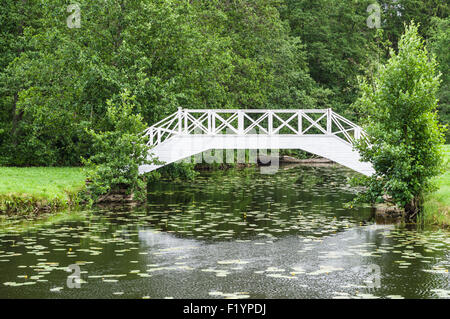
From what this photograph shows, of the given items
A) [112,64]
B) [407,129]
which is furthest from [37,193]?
[112,64]

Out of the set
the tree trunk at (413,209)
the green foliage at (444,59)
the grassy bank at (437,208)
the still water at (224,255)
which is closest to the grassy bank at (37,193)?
the still water at (224,255)

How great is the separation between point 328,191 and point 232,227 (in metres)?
10.8

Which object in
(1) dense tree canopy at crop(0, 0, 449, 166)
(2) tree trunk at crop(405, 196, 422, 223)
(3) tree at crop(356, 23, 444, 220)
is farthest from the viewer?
(1) dense tree canopy at crop(0, 0, 449, 166)

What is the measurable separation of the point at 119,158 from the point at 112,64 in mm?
8538

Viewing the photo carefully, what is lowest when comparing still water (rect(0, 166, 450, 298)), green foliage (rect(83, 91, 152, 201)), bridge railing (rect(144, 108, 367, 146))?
still water (rect(0, 166, 450, 298))

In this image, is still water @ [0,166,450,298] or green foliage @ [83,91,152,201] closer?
still water @ [0,166,450,298]

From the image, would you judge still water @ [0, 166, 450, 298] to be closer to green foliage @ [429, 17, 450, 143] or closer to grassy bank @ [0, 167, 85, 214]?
grassy bank @ [0, 167, 85, 214]

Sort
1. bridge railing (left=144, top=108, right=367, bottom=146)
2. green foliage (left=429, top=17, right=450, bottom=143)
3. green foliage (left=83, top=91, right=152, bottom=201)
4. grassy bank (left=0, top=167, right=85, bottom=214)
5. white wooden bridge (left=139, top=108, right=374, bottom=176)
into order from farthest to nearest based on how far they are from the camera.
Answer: green foliage (left=429, top=17, right=450, bottom=143)
white wooden bridge (left=139, top=108, right=374, bottom=176)
bridge railing (left=144, top=108, right=367, bottom=146)
green foliage (left=83, top=91, right=152, bottom=201)
grassy bank (left=0, top=167, right=85, bottom=214)

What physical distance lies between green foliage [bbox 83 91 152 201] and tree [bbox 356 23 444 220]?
8166mm

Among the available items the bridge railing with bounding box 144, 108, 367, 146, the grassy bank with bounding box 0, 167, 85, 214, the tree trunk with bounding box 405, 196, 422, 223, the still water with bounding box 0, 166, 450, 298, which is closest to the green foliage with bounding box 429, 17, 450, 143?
the bridge railing with bounding box 144, 108, 367, 146

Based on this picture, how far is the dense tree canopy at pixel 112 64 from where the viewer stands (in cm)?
2750

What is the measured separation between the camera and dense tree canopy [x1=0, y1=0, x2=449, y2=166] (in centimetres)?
2750

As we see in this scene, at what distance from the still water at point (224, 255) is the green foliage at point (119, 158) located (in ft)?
5.36
